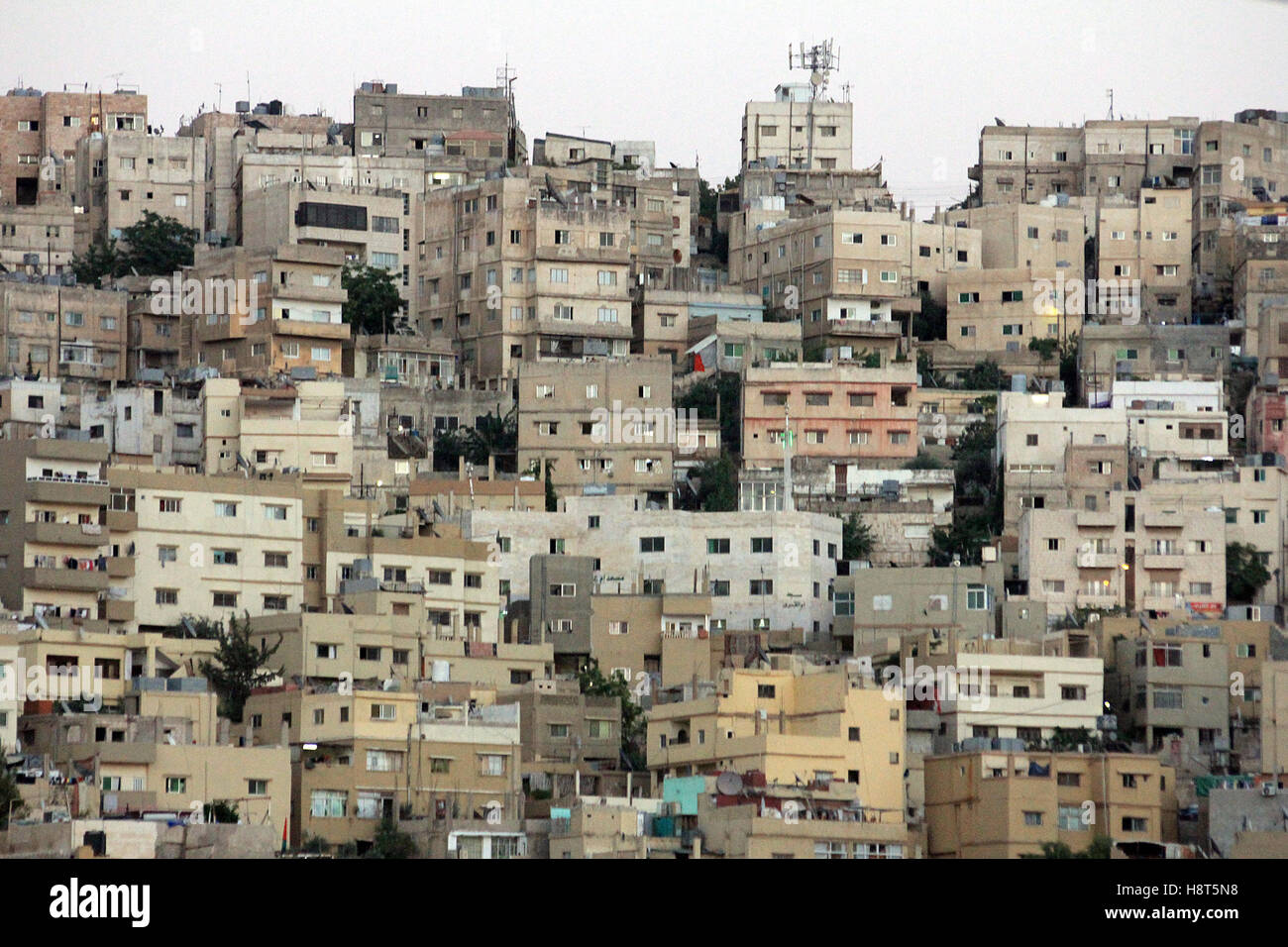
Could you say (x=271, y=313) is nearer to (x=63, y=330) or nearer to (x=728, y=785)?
(x=63, y=330)

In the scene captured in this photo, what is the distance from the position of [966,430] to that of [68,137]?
961 inches

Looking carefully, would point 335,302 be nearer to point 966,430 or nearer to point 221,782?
point 966,430

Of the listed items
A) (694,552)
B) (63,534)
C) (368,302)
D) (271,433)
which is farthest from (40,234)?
(694,552)

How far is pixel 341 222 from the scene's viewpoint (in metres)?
49.7

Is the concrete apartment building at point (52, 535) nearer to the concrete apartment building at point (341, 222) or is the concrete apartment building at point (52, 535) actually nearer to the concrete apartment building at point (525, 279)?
the concrete apartment building at point (525, 279)

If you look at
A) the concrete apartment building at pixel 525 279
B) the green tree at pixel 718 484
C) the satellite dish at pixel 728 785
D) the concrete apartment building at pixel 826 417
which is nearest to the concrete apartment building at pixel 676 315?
the concrete apartment building at pixel 525 279

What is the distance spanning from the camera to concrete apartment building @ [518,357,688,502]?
42.4 metres

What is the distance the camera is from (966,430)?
44844mm

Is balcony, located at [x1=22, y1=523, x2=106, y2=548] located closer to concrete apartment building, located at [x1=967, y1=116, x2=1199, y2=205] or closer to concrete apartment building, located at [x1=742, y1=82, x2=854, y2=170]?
concrete apartment building, located at [x1=967, y1=116, x2=1199, y2=205]

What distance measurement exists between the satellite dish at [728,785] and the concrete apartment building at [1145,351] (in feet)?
60.3

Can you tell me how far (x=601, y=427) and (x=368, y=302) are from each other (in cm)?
717

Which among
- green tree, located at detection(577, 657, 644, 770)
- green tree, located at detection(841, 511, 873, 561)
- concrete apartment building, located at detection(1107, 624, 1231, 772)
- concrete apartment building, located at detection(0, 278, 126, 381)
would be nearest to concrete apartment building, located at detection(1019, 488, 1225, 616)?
green tree, located at detection(841, 511, 873, 561)

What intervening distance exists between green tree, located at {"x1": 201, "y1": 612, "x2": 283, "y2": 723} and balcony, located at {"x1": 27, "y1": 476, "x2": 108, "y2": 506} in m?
3.57
